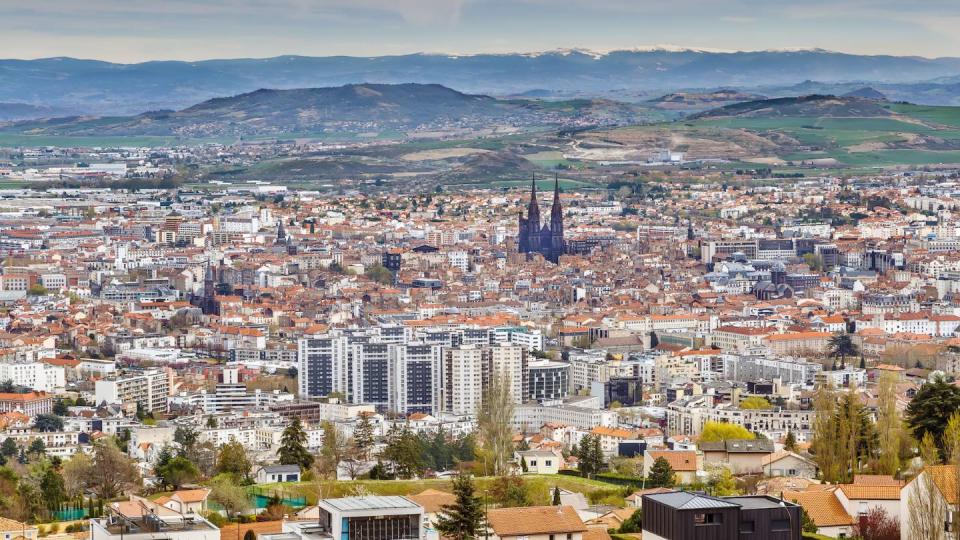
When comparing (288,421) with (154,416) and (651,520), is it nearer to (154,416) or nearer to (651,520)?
(154,416)

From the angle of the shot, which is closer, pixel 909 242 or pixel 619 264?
pixel 619 264

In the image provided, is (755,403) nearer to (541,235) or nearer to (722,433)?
(722,433)

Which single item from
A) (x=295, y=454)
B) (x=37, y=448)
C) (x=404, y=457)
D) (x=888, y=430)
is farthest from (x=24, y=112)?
(x=888, y=430)

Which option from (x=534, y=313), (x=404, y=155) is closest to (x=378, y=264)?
(x=534, y=313)

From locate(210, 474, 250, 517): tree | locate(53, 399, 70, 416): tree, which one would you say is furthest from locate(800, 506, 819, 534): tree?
locate(53, 399, 70, 416): tree

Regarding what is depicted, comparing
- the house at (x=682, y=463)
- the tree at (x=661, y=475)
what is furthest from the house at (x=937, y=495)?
the house at (x=682, y=463)

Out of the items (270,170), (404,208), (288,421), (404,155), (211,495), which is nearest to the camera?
(211,495)
